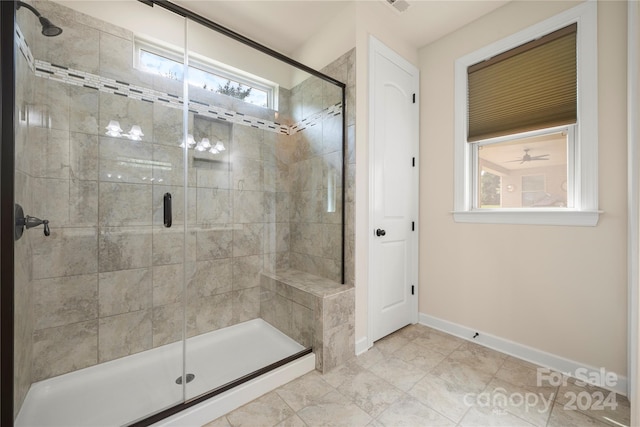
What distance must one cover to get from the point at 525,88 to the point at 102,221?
3.24 metres

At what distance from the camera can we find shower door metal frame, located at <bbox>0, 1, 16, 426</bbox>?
0.85 metres

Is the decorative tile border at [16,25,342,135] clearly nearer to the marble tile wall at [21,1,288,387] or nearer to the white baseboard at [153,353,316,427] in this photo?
the marble tile wall at [21,1,288,387]

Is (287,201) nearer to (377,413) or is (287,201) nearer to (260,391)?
(260,391)

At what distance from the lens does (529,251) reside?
1928mm

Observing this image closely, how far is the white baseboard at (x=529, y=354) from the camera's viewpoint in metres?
1.63

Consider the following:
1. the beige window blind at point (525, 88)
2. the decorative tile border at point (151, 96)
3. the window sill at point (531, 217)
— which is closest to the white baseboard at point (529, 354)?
the window sill at point (531, 217)

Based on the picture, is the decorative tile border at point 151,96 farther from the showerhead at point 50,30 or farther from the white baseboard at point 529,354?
the white baseboard at point 529,354

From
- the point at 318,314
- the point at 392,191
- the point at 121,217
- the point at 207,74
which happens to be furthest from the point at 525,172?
the point at 121,217

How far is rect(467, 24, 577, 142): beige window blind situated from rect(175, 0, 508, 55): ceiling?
438mm

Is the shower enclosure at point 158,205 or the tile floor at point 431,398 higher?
the shower enclosure at point 158,205

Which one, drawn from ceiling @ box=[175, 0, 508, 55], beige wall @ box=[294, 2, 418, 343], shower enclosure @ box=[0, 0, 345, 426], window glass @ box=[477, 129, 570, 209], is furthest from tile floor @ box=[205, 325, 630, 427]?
ceiling @ box=[175, 0, 508, 55]

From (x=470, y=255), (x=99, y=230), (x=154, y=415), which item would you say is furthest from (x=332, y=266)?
(x=99, y=230)

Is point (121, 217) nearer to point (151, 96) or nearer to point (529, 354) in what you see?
point (151, 96)

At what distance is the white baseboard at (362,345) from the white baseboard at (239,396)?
390 mm
